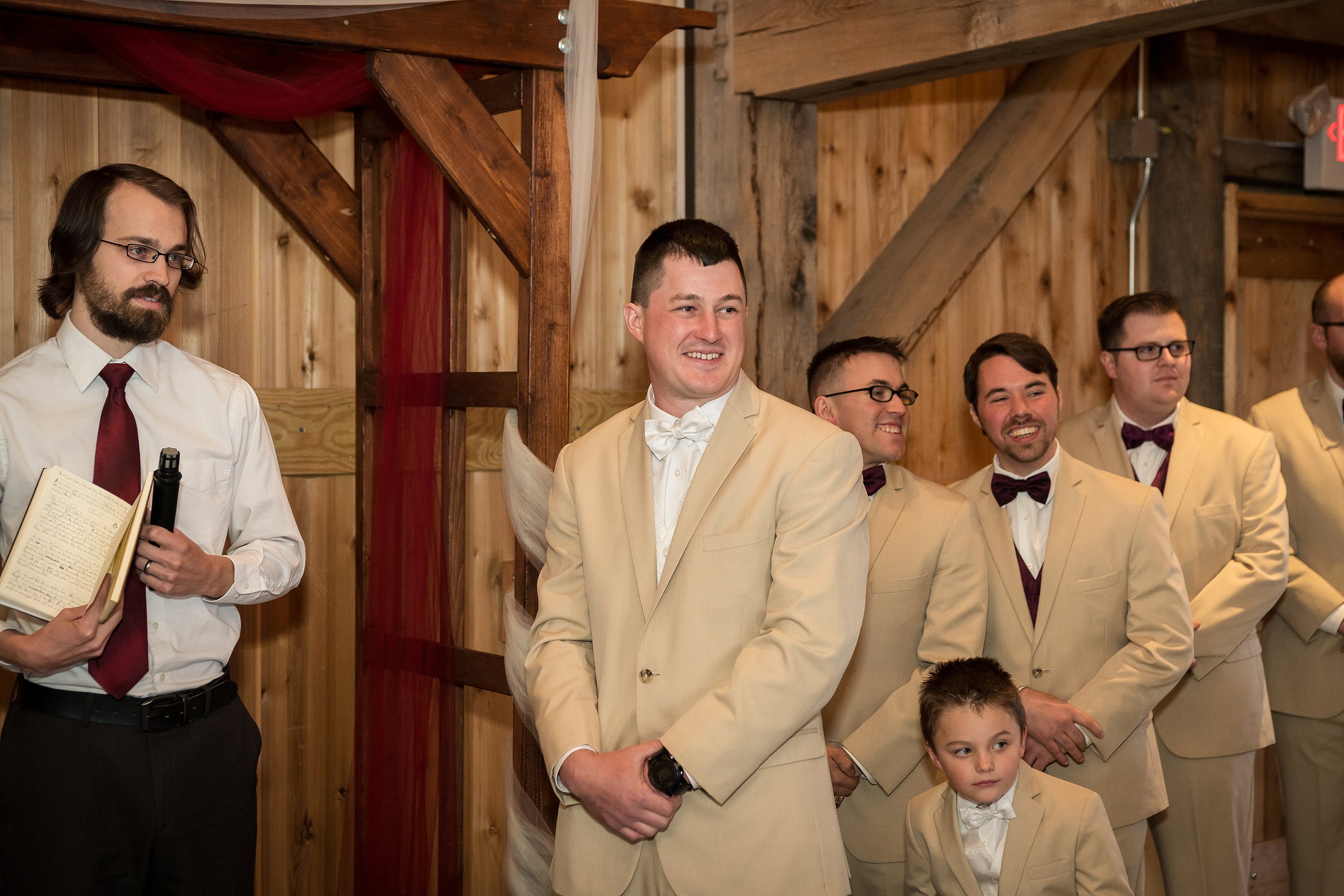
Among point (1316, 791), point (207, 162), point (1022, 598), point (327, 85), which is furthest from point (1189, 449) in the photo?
point (207, 162)

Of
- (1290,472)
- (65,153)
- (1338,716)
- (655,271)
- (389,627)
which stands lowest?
(1338,716)

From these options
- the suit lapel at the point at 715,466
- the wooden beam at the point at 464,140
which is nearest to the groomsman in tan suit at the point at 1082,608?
the suit lapel at the point at 715,466

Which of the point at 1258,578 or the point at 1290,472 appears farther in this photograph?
the point at 1290,472

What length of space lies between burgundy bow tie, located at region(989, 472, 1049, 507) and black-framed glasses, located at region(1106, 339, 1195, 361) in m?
0.61

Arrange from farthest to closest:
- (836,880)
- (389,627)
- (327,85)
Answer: (389,627) → (327,85) → (836,880)

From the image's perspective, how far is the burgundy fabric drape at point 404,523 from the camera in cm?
325

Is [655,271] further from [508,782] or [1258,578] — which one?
[1258,578]

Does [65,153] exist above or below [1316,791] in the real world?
above

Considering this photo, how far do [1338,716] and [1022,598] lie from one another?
4.22ft

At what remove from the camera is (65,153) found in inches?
137

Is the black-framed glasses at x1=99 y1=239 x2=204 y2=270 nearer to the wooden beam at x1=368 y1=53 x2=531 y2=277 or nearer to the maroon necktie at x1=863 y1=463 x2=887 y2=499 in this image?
the wooden beam at x1=368 y1=53 x2=531 y2=277

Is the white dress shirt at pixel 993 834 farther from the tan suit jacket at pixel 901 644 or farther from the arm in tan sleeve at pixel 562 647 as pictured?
the arm in tan sleeve at pixel 562 647

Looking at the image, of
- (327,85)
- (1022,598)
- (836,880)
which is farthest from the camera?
(327,85)

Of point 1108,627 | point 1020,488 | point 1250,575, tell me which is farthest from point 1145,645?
point 1250,575
